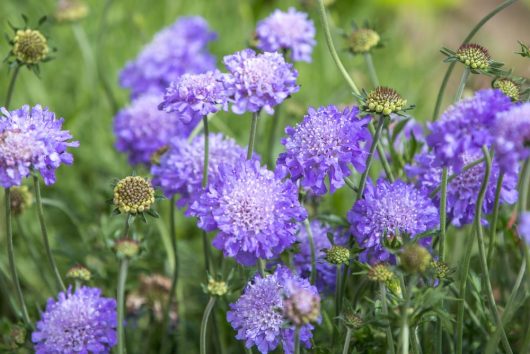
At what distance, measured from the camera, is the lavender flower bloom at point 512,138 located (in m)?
1.21

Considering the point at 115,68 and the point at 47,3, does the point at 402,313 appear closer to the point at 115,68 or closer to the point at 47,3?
the point at 115,68

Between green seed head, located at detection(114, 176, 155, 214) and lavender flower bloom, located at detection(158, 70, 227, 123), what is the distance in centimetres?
18

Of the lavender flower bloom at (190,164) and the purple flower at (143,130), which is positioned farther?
the purple flower at (143,130)

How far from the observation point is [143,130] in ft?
7.86

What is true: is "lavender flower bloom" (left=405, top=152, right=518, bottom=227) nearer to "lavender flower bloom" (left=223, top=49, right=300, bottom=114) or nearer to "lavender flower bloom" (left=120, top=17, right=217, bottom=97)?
"lavender flower bloom" (left=223, top=49, right=300, bottom=114)

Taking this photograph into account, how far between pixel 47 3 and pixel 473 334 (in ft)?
10.1

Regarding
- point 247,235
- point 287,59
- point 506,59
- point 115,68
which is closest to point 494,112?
point 247,235

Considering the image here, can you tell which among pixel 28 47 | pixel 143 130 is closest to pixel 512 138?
pixel 28 47

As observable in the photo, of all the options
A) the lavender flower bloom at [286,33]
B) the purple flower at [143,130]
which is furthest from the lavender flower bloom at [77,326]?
the lavender flower bloom at [286,33]

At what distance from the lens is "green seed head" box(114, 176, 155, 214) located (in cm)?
153

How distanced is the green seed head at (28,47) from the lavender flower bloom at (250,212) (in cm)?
66

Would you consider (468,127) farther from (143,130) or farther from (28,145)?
(143,130)

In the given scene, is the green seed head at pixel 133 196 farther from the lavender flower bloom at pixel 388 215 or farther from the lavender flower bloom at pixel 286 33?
the lavender flower bloom at pixel 286 33

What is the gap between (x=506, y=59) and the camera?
13.7ft
